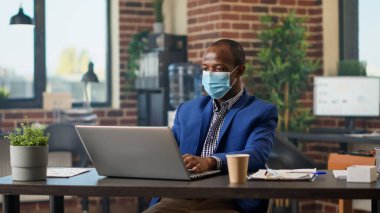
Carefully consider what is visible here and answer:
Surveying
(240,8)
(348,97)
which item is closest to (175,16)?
(240,8)

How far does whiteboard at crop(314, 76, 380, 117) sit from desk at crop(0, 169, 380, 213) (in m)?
2.95

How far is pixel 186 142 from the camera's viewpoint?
3281 mm

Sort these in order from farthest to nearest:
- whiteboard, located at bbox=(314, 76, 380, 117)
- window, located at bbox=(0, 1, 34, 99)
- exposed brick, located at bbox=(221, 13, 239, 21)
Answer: window, located at bbox=(0, 1, 34, 99) < exposed brick, located at bbox=(221, 13, 239, 21) < whiteboard, located at bbox=(314, 76, 380, 117)

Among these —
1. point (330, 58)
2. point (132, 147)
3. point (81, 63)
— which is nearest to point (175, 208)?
point (132, 147)

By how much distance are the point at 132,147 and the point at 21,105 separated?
4.29 m

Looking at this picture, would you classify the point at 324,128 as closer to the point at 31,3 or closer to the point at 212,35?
the point at 212,35

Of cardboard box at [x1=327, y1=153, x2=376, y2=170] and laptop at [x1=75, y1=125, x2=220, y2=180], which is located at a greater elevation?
laptop at [x1=75, y1=125, x2=220, y2=180]

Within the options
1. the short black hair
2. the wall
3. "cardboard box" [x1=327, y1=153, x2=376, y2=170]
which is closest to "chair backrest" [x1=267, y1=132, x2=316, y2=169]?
"cardboard box" [x1=327, y1=153, x2=376, y2=170]

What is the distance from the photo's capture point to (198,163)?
9.48 ft

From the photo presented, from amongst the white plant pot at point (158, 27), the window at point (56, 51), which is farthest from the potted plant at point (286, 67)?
the window at point (56, 51)

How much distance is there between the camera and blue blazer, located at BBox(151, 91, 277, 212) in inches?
121

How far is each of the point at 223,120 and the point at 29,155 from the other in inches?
34.6

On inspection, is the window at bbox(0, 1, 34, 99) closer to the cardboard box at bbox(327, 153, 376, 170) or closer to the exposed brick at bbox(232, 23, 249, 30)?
the exposed brick at bbox(232, 23, 249, 30)

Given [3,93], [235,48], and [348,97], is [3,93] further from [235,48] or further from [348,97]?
[235,48]
